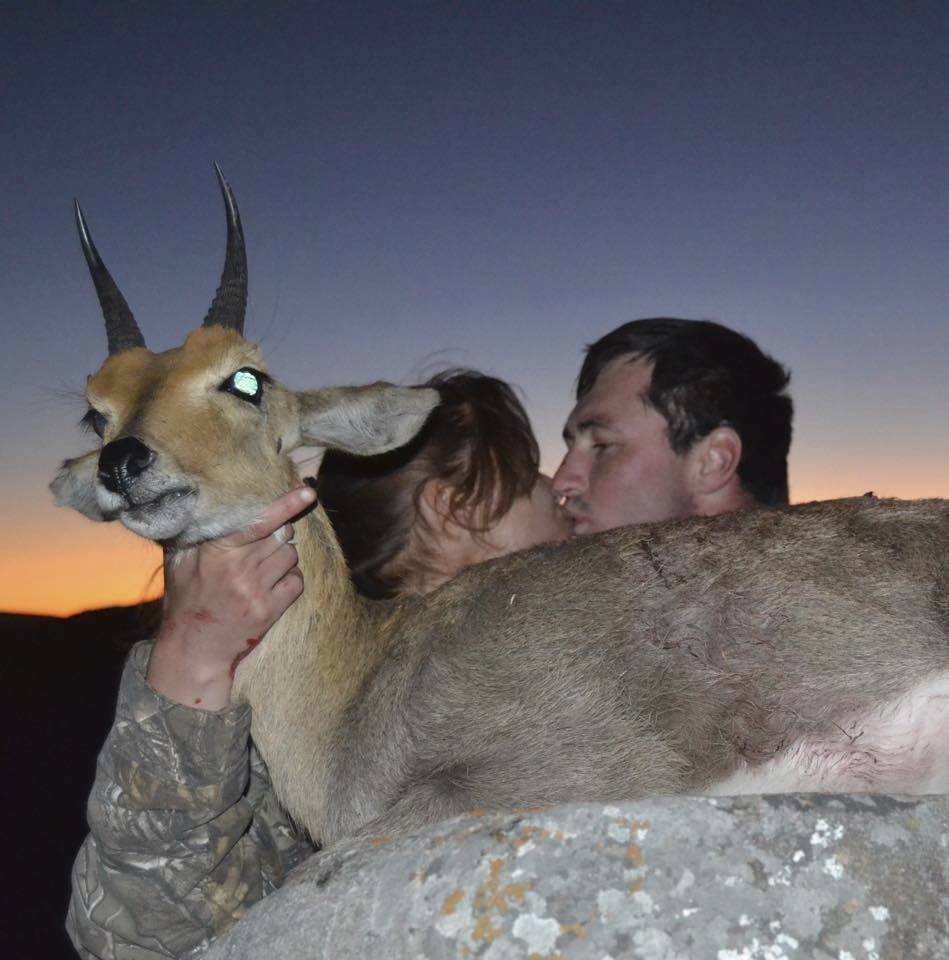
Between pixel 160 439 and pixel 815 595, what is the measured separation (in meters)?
2.57

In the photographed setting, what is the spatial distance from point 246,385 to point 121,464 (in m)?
0.84

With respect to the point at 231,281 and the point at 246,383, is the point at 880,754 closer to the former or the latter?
the point at 246,383

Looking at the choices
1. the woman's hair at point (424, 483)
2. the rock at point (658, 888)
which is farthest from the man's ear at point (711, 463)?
the rock at point (658, 888)

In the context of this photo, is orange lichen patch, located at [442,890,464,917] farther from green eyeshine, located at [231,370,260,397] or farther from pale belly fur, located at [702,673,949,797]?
green eyeshine, located at [231,370,260,397]

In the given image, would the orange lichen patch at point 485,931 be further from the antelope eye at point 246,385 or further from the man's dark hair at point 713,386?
the man's dark hair at point 713,386

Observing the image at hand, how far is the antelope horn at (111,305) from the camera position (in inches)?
178

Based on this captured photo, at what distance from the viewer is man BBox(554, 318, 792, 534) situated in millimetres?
5652

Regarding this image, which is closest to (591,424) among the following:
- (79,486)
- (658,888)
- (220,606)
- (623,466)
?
(623,466)

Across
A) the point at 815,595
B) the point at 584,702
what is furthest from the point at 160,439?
the point at 815,595

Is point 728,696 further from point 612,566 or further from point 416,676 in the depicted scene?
point 416,676

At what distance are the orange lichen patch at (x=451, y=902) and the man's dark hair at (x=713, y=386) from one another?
4.05m

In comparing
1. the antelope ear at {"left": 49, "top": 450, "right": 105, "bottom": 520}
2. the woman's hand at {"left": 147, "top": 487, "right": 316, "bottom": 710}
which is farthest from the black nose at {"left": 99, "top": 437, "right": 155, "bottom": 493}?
the antelope ear at {"left": 49, "top": 450, "right": 105, "bottom": 520}

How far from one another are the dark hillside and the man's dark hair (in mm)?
3403

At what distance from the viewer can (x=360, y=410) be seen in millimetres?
4621
